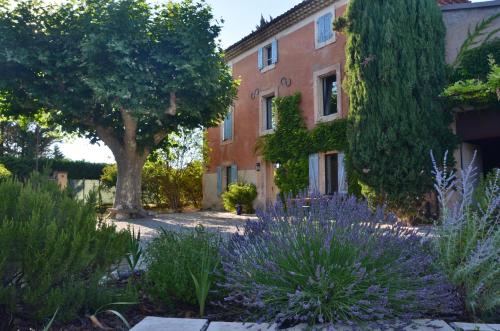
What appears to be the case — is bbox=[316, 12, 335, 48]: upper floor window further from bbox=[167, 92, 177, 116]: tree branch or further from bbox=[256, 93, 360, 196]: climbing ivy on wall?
bbox=[167, 92, 177, 116]: tree branch

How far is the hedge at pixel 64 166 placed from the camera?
58.7 ft

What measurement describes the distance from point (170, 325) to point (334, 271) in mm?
970

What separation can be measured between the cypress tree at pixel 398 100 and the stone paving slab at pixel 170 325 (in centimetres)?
784

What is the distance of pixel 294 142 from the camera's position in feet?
45.9

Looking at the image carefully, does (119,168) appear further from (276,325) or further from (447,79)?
(276,325)

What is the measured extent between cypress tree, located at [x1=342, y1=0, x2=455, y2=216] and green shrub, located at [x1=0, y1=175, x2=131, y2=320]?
25.6ft

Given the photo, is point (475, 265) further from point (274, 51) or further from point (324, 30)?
point (274, 51)

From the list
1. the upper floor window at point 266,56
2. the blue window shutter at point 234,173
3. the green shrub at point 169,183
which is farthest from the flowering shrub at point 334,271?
the green shrub at point 169,183

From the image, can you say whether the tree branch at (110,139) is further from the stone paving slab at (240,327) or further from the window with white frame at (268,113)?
the stone paving slab at (240,327)

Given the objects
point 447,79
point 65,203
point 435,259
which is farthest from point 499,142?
point 65,203

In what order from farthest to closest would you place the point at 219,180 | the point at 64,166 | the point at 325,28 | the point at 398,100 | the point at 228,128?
the point at 64,166 < the point at 228,128 < the point at 219,180 < the point at 325,28 < the point at 398,100

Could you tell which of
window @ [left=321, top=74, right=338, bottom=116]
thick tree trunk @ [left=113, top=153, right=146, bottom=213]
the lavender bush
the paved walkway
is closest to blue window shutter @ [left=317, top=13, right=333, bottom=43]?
window @ [left=321, top=74, right=338, bottom=116]

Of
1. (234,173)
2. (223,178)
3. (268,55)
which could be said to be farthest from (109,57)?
(223,178)

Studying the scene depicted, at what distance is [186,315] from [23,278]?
106 cm
